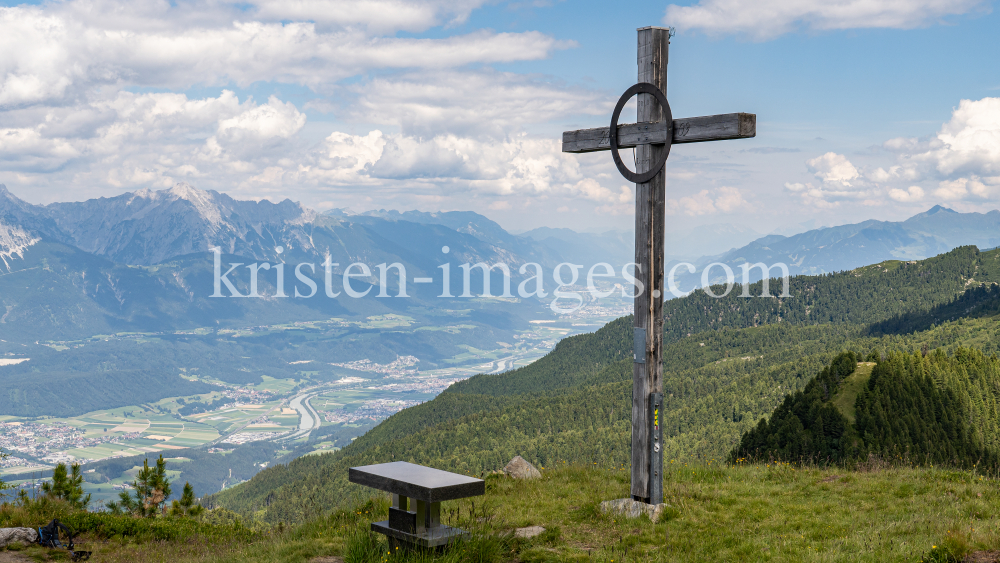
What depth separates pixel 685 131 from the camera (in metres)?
10.3

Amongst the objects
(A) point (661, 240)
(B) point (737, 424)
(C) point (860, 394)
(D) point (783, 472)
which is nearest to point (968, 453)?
(C) point (860, 394)

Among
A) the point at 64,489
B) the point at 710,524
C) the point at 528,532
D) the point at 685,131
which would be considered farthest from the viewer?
the point at 64,489

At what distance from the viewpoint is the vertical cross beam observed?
10367 mm

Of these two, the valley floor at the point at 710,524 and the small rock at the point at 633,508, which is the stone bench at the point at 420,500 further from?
the small rock at the point at 633,508

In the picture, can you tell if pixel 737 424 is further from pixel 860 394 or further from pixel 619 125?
pixel 619 125

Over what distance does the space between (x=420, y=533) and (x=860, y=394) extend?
71.8m

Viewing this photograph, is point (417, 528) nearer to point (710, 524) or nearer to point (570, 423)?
point (710, 524)

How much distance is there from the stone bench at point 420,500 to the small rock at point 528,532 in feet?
4.50

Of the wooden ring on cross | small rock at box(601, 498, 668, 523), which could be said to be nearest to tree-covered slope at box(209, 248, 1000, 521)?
small rock at box(601, 498, 668, 523)

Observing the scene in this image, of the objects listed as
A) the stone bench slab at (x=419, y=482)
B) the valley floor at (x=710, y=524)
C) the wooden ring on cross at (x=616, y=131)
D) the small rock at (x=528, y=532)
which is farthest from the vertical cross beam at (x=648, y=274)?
the stone bench slab at (x=419, y=482)

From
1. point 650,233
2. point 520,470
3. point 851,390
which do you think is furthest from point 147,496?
point 851,390

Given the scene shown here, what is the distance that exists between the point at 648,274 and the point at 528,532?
4.33 metres

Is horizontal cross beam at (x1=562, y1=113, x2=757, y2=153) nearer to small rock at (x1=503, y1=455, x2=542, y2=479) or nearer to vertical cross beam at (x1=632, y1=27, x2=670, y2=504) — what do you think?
vertical cross beam at (x1=632, y1=27, x2=670, y2=504)

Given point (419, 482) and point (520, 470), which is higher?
point (419, 482)
